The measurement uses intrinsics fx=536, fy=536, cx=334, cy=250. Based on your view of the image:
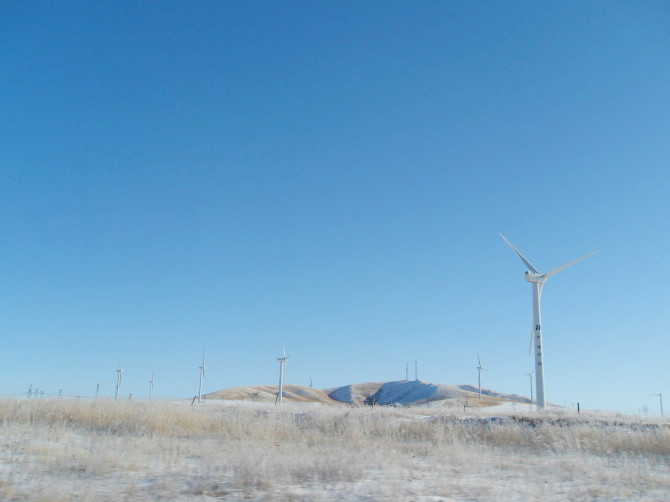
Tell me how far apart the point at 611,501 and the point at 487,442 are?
947 centimetres

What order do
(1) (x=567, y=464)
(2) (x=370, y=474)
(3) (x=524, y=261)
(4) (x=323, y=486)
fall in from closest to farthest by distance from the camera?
(4) (x=323, y=486) → (2) (x=370, y=474) → (1) (x=567, y=464) → (3) (x=524, y=261)

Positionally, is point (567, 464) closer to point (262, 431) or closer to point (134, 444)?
point (262, 431)

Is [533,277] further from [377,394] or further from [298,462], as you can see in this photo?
[377,394]

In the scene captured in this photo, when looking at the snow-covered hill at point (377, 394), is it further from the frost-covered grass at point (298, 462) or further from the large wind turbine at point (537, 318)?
the frost-covered grass at point (298, 462)

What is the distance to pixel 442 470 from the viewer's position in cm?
1067

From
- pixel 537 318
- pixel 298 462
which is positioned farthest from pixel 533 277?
pixel 298 462

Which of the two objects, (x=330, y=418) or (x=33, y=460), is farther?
(x=330, y=418)

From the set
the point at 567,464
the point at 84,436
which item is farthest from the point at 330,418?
the point at 567,464

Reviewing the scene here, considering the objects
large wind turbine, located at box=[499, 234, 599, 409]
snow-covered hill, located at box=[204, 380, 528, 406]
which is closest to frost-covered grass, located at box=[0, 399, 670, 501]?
large wind turbine, located at box=[499, 234, 599, 409]

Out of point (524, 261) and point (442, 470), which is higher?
point (524, 261)

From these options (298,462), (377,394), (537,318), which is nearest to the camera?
(298,462)

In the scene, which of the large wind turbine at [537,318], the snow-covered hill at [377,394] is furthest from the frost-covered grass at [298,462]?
the snow-covered hill at [377,394]

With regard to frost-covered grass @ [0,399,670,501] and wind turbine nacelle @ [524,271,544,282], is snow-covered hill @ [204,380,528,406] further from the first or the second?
frost-covered grass @ [0,399,670,501]

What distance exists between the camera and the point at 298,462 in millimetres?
10750
